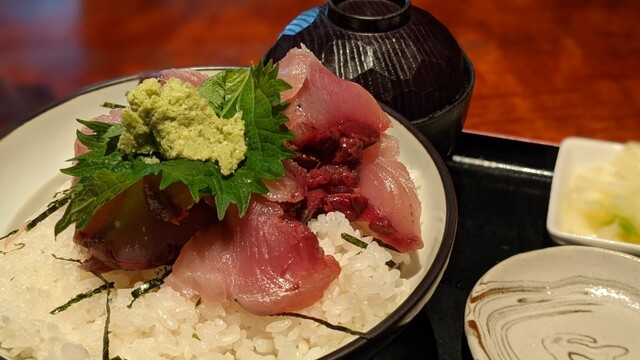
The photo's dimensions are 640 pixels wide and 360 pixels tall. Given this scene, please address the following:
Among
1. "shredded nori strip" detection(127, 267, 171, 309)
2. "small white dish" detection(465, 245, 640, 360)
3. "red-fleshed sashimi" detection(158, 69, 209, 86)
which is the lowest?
"small white dish" detection(465, 245, 640, 360)

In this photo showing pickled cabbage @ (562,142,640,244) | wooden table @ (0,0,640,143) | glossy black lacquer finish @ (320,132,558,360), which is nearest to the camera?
glossy black lacquer finish @ (320,132,558,360)

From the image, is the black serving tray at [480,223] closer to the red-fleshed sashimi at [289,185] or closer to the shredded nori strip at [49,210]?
the red-fleshed sashimi at [289,185]

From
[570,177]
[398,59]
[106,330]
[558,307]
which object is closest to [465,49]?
[570,177]

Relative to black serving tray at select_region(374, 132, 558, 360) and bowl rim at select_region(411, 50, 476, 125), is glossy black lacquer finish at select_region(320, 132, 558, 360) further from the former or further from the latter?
bowl rim at select_region(411, 50, 476, 125)

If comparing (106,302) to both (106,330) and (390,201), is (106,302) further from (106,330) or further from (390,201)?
(390,201)

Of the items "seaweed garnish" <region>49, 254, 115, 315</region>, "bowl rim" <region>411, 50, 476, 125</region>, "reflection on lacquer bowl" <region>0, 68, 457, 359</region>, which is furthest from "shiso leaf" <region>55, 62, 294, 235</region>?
"bowl rim" <region>411, 50, 476, 125</region>

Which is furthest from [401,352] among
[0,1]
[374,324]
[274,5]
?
[0,1]

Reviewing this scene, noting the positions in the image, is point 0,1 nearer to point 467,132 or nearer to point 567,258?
point 467,132

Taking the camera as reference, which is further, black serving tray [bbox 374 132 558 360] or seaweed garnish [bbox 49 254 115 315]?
black serving tray [bbox 374 132 558 360]
